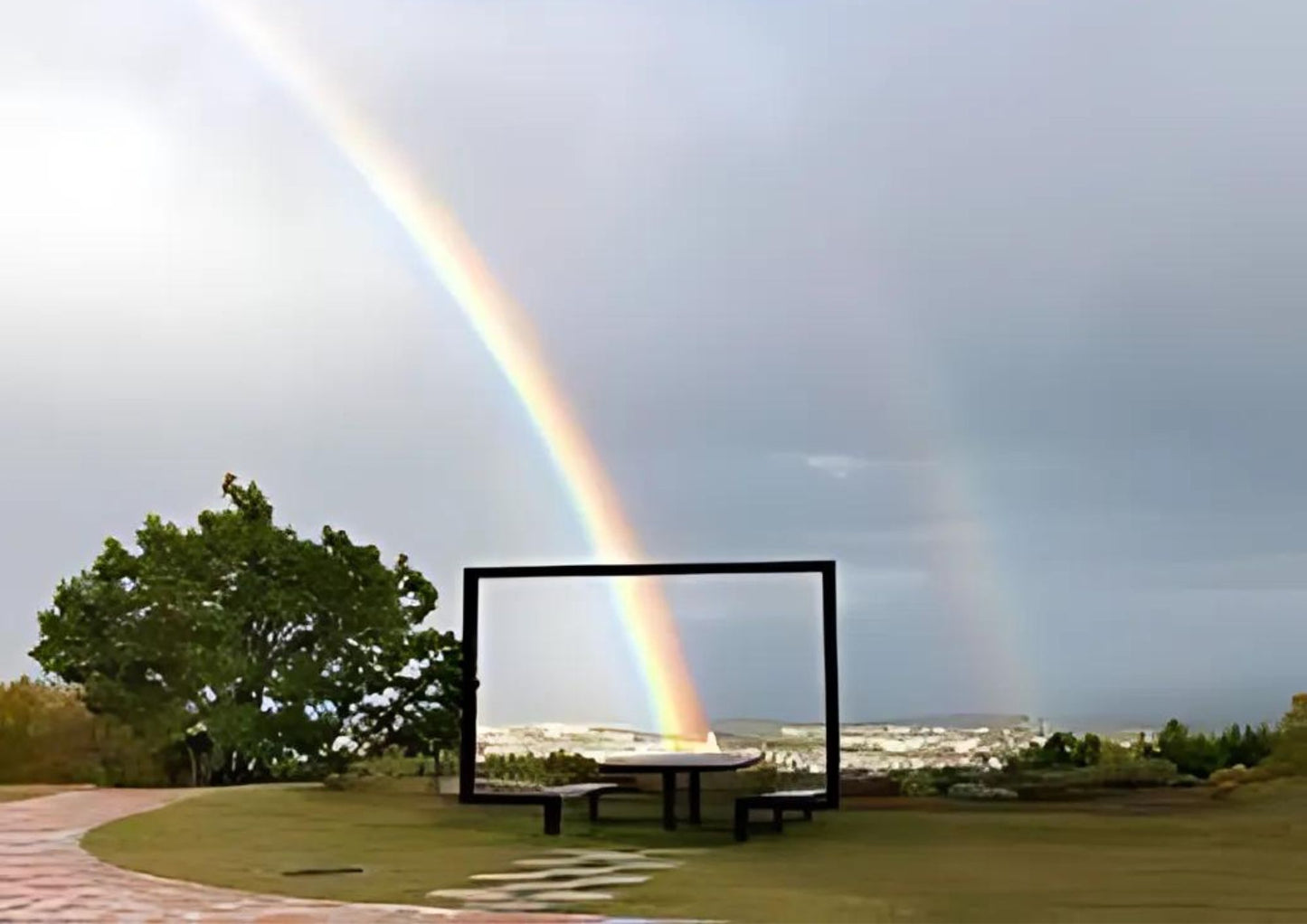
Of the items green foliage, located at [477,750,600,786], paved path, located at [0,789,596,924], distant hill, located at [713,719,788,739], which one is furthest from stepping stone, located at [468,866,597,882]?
green foliage, located at [477,750,600,786]

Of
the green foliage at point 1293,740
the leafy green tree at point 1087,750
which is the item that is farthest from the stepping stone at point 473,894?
the green foliage at point 1293,740

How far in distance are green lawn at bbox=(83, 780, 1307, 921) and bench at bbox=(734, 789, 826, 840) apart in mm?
91

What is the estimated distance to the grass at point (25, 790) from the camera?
27.2 feet

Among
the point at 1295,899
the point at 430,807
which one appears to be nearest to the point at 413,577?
the point at 430,807

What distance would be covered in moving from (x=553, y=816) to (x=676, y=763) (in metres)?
0.61

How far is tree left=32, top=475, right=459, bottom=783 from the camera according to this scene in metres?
9.08

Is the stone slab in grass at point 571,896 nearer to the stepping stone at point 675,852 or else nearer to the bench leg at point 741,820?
the stepping stone at point 675,852

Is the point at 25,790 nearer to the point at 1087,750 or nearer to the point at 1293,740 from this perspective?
the point at 1087,750

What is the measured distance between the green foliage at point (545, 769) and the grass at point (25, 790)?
2.77m

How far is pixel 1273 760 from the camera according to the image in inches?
324

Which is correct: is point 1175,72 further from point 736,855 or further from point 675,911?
point 675,911

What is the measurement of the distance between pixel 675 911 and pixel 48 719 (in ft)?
19.9

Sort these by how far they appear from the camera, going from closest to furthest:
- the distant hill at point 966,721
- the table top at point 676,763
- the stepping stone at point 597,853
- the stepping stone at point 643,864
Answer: the stepping stone at point 643,864 → the stepping stone at point 597,853 → the table top at point 676,763 → the distant hill at point 966,721

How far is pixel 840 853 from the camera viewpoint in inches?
236
